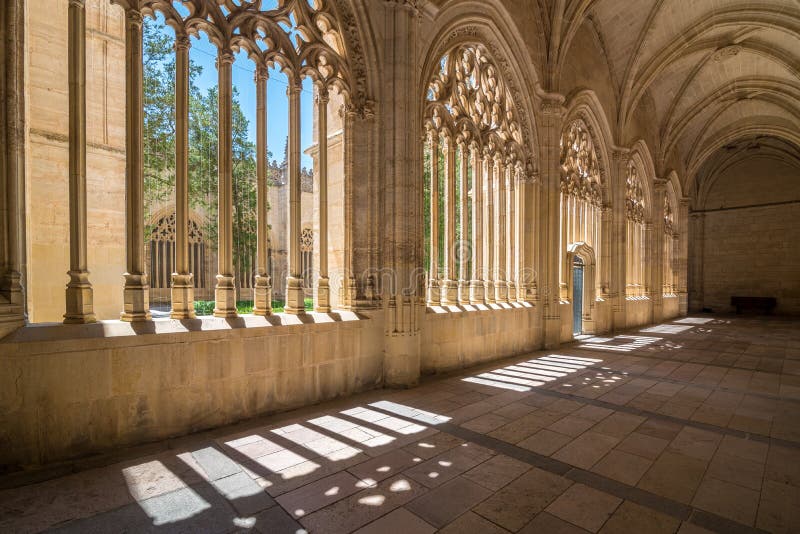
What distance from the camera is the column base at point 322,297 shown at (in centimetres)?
473

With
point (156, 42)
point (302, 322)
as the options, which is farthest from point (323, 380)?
point (156, 42)

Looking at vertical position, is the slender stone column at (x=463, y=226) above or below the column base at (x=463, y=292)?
above

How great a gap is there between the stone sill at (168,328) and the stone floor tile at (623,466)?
114 inches

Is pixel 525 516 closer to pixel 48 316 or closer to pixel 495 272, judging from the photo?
pixel 48 316

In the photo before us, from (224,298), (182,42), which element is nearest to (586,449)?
(224,298)

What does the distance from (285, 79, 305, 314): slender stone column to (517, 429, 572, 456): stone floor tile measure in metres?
2.68

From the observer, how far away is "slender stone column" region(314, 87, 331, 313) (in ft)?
15.7

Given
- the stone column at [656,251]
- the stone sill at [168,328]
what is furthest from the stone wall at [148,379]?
the stone column at [656,251]

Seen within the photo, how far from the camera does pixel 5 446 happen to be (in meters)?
2.68

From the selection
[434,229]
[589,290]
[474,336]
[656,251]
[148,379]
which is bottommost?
[474,336]

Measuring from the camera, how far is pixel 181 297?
3.61 m

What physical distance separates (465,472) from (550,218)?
21.7 ft

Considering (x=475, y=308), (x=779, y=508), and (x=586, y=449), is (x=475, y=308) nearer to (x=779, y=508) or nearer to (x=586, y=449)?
(x=586, y=449)

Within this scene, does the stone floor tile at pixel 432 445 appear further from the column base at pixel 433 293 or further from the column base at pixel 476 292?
the column base at pixel 476 292
